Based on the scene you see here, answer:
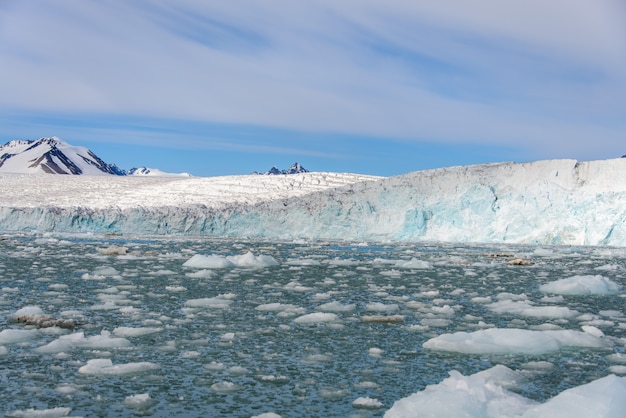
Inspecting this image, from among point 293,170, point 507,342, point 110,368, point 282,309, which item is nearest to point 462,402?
point 507,342

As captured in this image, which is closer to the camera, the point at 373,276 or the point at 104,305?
the point at 104,305

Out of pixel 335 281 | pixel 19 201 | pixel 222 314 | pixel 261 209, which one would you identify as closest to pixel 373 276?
pixel 335 281

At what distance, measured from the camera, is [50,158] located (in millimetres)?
135375

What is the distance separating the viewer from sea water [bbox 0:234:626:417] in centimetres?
408

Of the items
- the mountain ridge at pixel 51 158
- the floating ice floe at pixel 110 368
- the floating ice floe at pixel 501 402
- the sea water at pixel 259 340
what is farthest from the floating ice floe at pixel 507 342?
the mountain ridge at pixel 51 158

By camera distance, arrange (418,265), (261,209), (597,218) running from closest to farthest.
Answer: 1. (418,265)
2. (597,218)
3. (261,209)

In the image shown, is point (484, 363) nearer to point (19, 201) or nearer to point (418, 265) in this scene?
point (418, 265)

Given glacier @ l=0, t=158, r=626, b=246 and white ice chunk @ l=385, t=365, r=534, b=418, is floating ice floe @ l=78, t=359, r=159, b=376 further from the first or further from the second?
glacier @ l=0, t=158, r=626, b=246

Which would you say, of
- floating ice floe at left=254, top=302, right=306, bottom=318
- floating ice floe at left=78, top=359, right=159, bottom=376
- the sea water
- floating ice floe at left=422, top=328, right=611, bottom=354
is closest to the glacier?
the sea water

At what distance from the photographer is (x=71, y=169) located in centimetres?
14012

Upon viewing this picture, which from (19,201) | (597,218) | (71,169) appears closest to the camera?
(597,218)

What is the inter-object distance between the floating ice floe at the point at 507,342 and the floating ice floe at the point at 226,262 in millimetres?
8076

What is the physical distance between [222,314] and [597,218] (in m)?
23.3

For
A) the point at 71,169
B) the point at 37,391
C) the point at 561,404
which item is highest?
the point at 71,169
